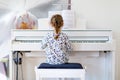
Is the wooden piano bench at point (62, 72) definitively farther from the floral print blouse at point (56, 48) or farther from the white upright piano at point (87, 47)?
the white upright piano at point (87, 47)

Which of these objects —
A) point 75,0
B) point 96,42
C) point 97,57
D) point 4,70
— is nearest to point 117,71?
point 97,57

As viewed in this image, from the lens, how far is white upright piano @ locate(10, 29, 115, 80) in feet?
8.96

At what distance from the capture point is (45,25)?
10.1ft

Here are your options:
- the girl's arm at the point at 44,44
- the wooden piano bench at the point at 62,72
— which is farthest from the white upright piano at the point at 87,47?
the wooden piano bench at the point at 62,72

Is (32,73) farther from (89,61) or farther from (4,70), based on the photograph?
(89,61)

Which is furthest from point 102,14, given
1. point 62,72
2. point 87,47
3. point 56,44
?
point 62,72

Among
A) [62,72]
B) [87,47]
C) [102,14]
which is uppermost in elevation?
[102,14]

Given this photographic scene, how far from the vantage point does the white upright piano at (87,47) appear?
2.73m

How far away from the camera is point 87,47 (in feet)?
8.93

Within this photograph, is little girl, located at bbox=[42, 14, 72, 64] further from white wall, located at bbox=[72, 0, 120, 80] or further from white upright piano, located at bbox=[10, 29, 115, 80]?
white wall, located at bbox=[72, 0, 120, 80]

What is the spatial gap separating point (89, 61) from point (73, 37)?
598 mm

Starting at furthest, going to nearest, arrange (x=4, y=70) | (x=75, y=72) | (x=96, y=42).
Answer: (x=4, y=70), (x=96, y=42), (x=75, y=72)

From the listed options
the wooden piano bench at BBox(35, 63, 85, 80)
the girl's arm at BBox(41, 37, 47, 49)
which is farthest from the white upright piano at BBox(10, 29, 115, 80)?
the wooden piano bench at BBox(35, 63, 85, 80)

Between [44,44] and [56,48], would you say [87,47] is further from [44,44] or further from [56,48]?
[44,44]
